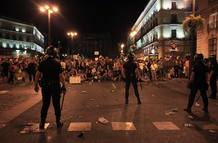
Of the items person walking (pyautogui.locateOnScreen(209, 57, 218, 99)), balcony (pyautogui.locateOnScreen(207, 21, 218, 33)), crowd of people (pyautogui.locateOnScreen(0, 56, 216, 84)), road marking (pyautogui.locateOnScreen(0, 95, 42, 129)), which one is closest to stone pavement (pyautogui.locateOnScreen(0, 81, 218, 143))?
road marking (pyautogui.locateOnScreen(0, 95, 42, 129))

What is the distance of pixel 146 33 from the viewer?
92.3 m

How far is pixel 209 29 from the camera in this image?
110 ft

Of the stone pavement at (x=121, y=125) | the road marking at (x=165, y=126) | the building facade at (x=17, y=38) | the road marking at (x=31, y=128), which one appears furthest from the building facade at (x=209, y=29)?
the building facade at (x=17, y=38)

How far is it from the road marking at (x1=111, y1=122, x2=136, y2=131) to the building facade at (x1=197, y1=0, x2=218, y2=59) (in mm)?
23150

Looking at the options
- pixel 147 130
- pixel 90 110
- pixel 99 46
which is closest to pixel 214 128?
pixel 147 130

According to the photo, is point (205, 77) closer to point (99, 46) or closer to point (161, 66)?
point (161, 66)

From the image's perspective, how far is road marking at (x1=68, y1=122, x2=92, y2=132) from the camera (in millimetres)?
9107

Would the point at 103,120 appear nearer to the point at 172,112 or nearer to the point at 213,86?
the point at 172,112

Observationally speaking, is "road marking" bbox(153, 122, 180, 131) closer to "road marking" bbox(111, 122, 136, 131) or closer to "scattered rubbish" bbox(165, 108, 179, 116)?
"road marking" bbox(111, 122, 136, 131)

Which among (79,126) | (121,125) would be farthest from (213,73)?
(79,126)

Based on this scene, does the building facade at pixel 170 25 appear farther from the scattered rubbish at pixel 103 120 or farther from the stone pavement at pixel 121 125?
the scattered rubbish at pixel 103 120

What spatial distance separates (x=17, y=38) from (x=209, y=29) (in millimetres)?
91946

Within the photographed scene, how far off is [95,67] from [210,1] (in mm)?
11158

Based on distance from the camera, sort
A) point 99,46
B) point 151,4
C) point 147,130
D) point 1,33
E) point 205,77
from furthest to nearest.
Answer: point 99,46 < point 1,33 < point 151,4 < point 205,77 < point 147,130
